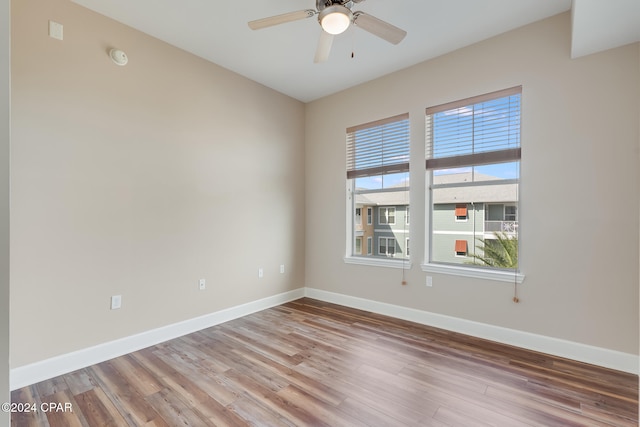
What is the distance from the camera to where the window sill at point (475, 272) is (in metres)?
2.79

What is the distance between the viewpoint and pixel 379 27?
211 centimetres

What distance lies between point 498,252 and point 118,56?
160 inches

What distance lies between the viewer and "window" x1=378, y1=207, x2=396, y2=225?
12.4 ft

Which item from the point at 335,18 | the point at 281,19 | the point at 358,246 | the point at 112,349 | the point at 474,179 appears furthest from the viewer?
the point at 358,246

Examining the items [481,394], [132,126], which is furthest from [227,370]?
[132,126]

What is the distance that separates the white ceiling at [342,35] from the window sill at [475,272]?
2.01 meters

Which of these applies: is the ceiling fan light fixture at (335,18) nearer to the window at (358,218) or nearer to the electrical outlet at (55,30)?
the electrical outlet at (55,30)

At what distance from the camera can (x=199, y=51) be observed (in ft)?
10.3

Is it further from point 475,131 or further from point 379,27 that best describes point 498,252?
point 379,27

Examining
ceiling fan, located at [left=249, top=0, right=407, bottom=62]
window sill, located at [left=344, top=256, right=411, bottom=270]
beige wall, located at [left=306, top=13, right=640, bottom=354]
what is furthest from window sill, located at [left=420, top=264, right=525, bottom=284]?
ceiling fan, located at [left=249, top=0, right=407, bottom=62]

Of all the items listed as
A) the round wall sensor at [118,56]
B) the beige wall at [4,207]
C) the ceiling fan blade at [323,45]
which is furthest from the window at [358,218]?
the beige wall at [4,207]

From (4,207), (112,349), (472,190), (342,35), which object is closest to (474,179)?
(472,190)

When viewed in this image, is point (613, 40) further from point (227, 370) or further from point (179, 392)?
point (179, 392)

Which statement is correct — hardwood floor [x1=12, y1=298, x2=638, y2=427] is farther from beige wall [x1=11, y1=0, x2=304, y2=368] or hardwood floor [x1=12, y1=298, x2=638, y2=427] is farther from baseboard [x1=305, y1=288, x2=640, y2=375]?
beige wall [x1=11, y1=0, x2=304, y2=368]
